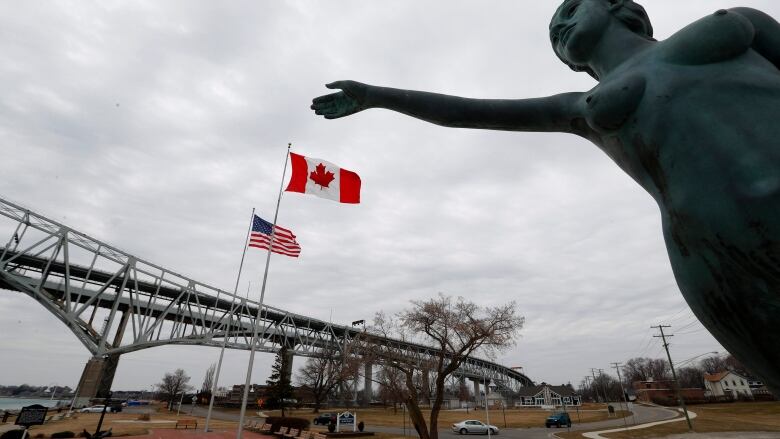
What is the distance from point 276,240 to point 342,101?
15454 millimetres

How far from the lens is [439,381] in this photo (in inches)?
840

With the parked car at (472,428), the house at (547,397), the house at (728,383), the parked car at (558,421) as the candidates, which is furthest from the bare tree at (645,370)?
the parked car at (472,428)

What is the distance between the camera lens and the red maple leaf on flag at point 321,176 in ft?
41.6

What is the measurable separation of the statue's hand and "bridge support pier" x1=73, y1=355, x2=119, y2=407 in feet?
153

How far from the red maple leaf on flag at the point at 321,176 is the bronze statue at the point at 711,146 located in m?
11.1

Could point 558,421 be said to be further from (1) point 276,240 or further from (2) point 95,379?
(2) point 95,379

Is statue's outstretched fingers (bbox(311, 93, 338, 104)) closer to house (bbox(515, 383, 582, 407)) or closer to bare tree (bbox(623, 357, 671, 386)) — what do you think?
house (bbox(515, 383, 582, 407))

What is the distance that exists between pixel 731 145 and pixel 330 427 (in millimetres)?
34633

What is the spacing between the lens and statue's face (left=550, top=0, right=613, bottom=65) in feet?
6.74

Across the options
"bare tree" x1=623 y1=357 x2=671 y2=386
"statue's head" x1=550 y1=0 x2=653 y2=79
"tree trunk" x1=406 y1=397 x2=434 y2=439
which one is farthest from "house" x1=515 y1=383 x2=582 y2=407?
"statue's head" x1=550 y1=0 x2=653 y2=79

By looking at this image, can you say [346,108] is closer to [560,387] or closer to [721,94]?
[721,94]

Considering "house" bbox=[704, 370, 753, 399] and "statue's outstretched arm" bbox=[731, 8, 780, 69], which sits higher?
"house" bbox=[704, 370, 753, 399]

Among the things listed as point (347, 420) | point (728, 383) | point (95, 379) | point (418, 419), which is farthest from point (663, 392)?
point (95, 379)

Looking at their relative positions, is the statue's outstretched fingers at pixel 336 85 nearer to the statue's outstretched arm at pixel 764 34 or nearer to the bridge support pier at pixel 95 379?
the statue's outstretched arm at pixel 764 34
